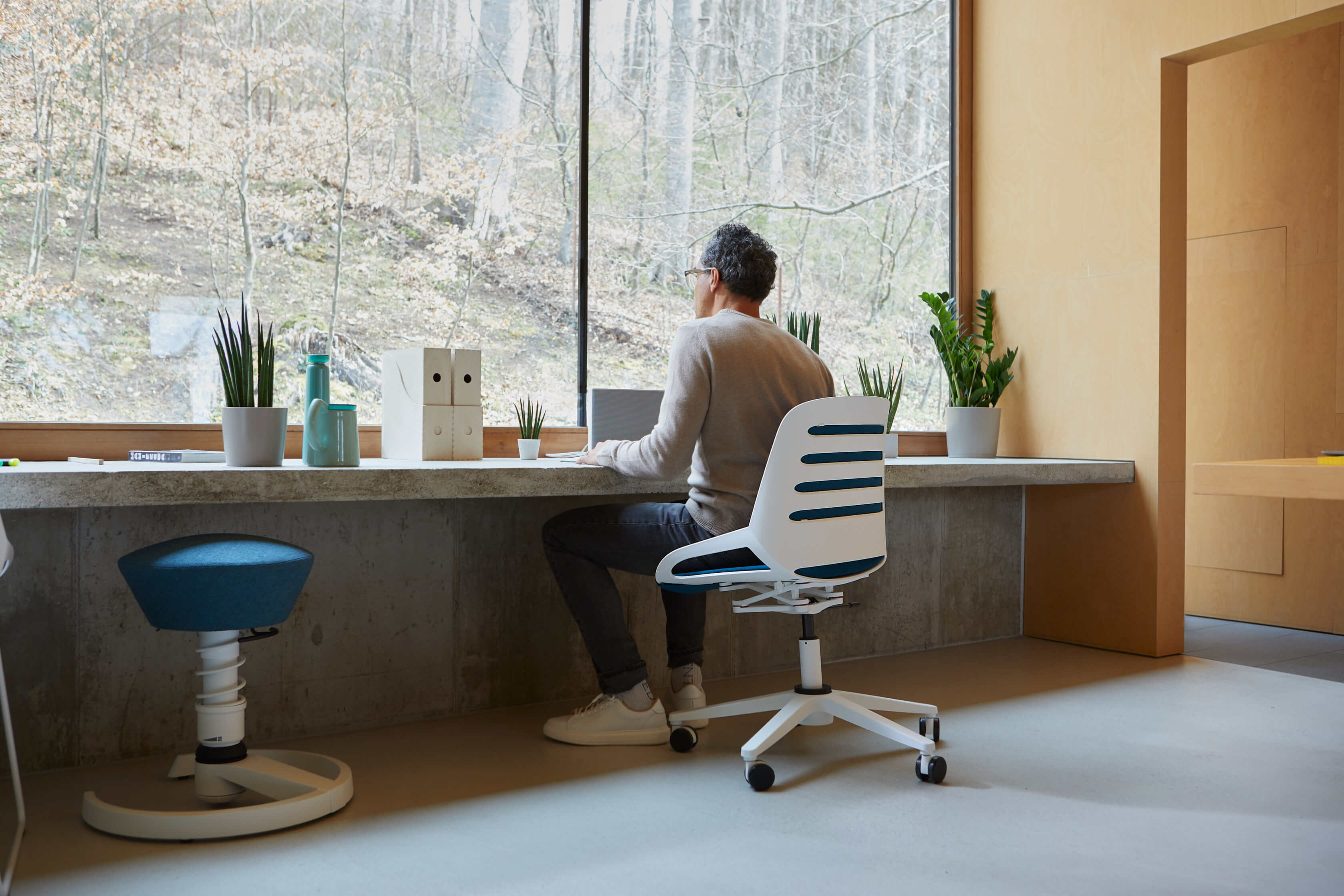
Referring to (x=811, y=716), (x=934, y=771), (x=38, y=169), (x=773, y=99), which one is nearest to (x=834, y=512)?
(x=811, y=716)

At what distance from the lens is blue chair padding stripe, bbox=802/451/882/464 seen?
7.57ft

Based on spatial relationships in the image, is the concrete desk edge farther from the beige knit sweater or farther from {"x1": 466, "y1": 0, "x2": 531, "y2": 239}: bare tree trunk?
{"x1": 466, "y1": 0, "x2": 531, "y2": 239}: bare tree trunk

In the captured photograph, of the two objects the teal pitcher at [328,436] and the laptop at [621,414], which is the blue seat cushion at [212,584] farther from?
the laptop at [621,414]

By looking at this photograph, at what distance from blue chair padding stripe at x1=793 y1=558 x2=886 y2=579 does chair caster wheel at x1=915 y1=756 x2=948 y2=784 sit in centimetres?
45

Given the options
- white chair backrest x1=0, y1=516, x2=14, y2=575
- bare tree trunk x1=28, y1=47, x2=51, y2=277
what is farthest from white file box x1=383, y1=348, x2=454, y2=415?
white chair backrest x1=0, y1=516, x2=14, y2=575

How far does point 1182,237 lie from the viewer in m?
3.94

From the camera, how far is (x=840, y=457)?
93.2 inches

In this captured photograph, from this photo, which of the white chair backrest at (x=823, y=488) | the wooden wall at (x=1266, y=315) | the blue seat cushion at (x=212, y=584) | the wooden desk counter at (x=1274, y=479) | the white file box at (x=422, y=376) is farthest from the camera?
the wooden wall at (x=1266, y=315)

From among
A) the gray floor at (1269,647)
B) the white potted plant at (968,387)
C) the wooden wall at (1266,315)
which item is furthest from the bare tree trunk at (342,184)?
the wooden wall at (1266,315)

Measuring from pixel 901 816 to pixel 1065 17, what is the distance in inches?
137

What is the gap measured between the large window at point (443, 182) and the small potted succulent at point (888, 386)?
0.21 ft

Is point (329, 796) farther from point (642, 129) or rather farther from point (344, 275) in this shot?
point (642, 129)

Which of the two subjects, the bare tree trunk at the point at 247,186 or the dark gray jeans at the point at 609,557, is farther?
the bare tree trunk at the point at 247,186

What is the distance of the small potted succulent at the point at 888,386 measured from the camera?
378cm
